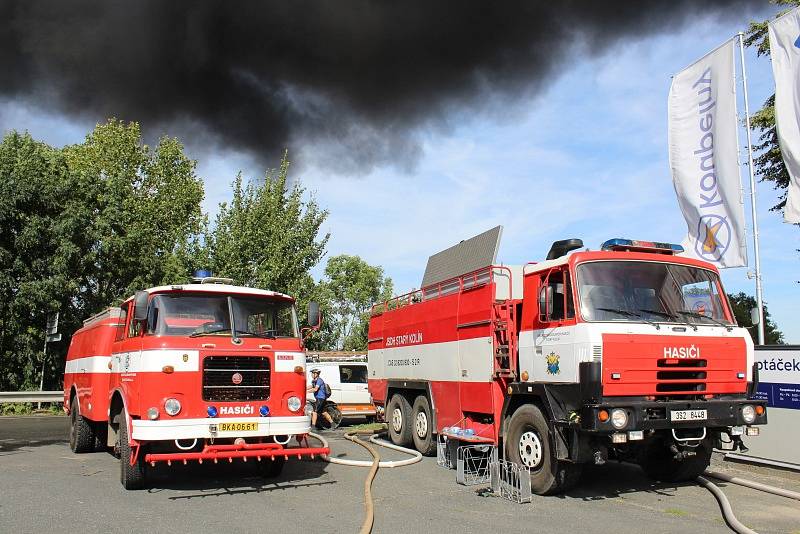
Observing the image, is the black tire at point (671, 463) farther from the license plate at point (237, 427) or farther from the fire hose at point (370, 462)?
the license plate at point (237, 427)

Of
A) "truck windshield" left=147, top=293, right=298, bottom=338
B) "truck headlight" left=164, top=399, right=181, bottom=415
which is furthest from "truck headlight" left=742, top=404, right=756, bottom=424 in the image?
"truck headlight" left=164, top=399, right=181, bottom=415

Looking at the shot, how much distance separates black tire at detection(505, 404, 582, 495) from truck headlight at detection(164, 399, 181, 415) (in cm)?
443

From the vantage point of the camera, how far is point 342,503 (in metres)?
8.08

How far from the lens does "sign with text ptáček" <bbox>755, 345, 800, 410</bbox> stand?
10.3 metres

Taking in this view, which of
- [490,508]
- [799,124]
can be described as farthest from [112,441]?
[799,124]

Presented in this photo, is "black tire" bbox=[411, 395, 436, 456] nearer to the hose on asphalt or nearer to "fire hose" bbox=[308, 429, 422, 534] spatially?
"fire hose" bbox=[308, 429, 422, 534]

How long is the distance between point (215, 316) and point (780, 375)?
8.66 meters

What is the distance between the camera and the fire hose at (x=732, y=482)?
678cm

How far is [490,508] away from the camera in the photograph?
794 cm

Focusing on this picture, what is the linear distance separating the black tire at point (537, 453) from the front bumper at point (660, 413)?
89cm

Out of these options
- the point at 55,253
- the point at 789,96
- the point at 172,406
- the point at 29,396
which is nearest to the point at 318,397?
the point at 172,406

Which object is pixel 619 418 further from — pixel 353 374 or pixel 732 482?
pixel 353 374

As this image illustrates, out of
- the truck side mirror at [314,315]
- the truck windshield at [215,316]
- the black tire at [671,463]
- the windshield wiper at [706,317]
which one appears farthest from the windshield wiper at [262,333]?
the windshield wiper at [706,317]

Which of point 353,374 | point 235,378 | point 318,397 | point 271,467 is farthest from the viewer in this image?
point 353,374
